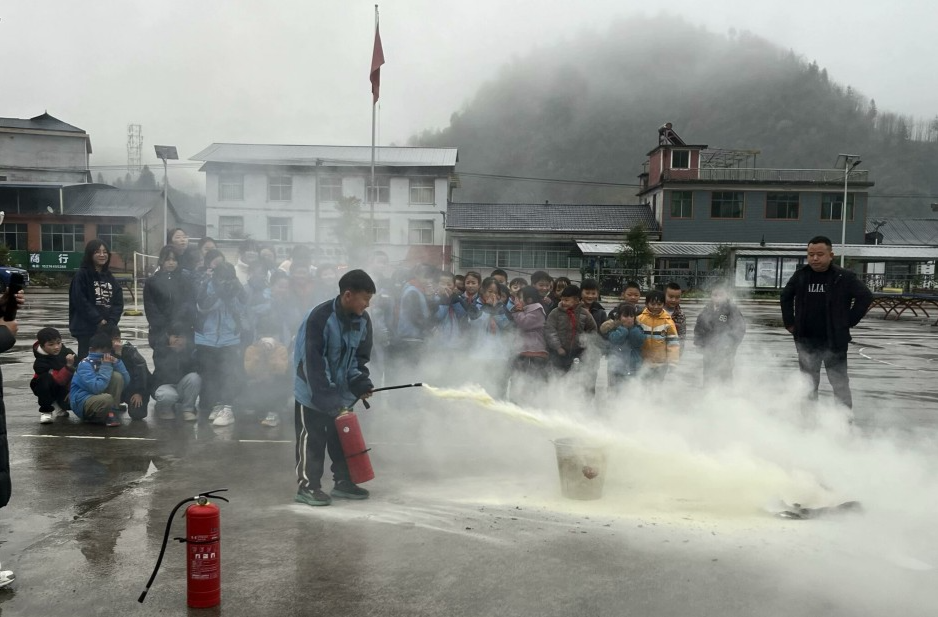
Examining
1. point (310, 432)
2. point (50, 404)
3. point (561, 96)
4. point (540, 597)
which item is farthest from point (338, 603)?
point (561, 96)

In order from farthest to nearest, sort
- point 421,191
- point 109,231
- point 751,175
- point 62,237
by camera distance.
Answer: point 751,175, point 421,191, point 109,231, point 62,237

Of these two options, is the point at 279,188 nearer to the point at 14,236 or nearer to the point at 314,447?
the point at 14,236

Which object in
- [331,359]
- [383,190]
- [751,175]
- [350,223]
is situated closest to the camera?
[331,359]

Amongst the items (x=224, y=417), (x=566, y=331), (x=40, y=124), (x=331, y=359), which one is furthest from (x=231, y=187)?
(x=331, y=359)

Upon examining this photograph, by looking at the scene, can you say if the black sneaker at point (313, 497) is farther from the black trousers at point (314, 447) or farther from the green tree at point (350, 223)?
the green tree at point (350, 223)

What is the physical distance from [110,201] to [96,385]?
1777 inches

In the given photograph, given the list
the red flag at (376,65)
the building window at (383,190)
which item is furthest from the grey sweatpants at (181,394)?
the building window at (383,190)

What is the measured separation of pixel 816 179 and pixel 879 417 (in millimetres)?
44766

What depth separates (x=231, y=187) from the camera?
129 ft

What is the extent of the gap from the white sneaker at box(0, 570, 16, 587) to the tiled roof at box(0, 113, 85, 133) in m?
59.0

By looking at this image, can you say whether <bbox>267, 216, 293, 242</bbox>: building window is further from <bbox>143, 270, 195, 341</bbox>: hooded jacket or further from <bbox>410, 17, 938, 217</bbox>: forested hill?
<bbox>410, 17, 938, 217</bbox>: forested hill

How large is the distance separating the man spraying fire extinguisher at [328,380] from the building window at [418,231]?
41494 millimetres

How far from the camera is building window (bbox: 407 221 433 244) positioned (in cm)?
4662

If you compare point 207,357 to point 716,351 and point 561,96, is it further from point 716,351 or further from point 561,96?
point 561,96
